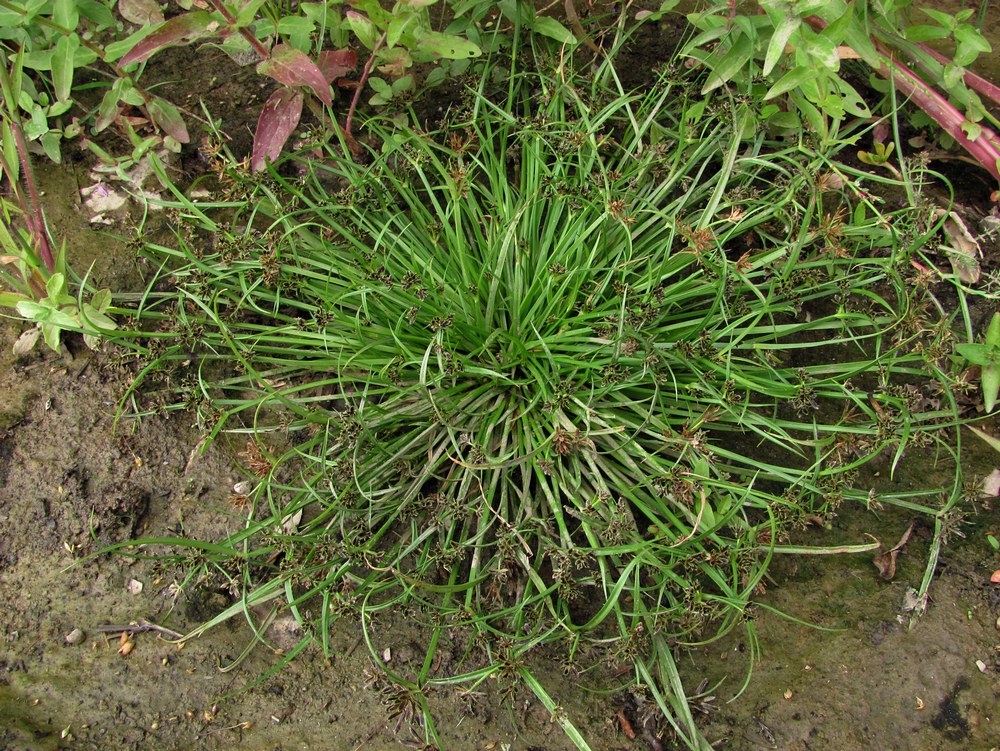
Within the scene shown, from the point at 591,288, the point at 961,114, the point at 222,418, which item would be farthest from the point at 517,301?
Result: the point at 961,114

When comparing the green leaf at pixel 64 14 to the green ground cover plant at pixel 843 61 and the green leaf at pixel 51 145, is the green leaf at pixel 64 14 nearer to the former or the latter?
the green leaf at pixel 51 145

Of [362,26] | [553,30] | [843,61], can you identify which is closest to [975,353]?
[843,61]

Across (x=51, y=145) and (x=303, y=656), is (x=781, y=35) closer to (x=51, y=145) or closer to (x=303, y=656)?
(x=303, y=656)

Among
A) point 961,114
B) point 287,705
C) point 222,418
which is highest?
point 961,114

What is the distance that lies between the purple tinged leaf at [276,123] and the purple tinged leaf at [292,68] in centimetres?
18

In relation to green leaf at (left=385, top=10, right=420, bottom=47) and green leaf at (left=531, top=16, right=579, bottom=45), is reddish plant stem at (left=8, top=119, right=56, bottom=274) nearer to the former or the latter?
green leaf at (left=385, top=10, right=420, bottom=47)

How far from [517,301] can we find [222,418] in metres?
0.84

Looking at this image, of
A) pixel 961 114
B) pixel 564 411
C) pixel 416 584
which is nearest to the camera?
pixel 416 584

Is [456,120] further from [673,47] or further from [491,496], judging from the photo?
[491,496]

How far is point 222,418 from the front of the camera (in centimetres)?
195

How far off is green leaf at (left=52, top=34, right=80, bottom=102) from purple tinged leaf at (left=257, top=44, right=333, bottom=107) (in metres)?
0.53

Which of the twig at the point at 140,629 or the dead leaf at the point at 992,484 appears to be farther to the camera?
the dead leaf at the point at 992,484

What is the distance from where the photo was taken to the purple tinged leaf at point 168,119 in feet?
7.74

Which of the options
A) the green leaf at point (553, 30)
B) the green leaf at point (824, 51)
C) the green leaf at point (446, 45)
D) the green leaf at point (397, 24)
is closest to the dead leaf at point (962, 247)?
the green leaf at point (824, 51)
